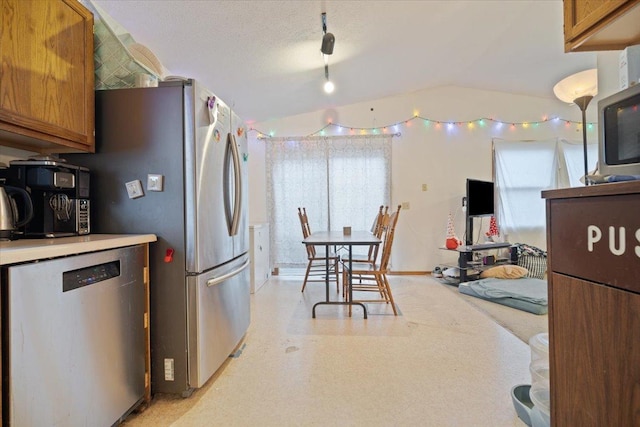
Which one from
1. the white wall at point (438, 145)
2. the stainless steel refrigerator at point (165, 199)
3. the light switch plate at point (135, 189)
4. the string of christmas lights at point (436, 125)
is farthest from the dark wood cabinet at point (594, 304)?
the string of christmas lights at point (436, 125)

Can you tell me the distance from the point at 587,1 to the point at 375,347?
7.01 ft

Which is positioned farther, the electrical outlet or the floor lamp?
the floor lamp

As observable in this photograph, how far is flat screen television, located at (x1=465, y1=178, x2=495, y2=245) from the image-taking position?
167 inches

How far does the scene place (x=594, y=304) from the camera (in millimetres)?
795

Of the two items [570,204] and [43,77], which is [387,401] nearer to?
[570,204]

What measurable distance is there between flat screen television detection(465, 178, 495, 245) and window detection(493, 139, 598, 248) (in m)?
0.34

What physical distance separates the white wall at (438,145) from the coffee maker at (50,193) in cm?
351

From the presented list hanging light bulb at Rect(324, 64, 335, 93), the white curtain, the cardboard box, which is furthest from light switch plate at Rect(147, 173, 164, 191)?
Answer: the white curtain

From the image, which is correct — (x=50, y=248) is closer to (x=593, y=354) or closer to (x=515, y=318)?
(x=593, y=354)

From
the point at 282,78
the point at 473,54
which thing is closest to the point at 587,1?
the point at 282,78

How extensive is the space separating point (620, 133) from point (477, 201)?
3650 mm

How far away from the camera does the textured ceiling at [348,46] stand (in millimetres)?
2344

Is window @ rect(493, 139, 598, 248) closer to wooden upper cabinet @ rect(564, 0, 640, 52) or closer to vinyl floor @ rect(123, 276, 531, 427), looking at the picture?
vinyl floor @ rect(123, 276, 531, 427)

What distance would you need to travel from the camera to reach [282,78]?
3578mm
